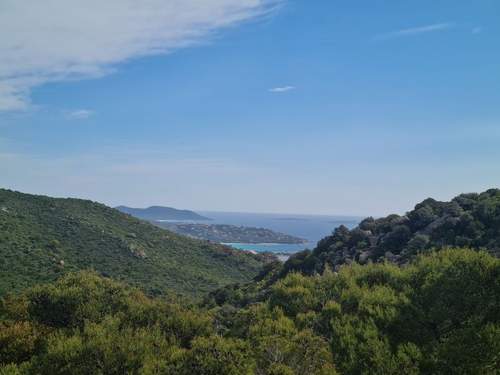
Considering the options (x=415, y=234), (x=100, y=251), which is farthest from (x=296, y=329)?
(x=100, y=251)

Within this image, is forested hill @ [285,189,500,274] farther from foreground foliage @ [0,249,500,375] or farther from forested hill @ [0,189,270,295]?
forested hill @ [0,189,270,295]

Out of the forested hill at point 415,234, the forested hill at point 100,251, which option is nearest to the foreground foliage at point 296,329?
the forested hill at point 415,234

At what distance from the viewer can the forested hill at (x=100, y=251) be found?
53.9 m

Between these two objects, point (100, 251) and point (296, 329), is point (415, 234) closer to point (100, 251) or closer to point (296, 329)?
point (296, 329)

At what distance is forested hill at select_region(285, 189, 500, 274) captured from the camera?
39.7 metres

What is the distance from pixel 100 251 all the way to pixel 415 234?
48.5 m

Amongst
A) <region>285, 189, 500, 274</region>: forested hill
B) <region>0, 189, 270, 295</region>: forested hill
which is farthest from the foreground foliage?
<region>0, 189, 270, 295</region>: forested hill

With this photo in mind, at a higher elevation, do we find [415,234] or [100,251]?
[415,234]

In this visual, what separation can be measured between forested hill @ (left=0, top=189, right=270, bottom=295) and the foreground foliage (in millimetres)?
22747

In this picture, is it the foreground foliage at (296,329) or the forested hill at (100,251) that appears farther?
the forested hill at (100,251)

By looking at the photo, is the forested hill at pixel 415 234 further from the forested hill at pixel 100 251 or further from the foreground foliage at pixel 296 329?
the forested hill at pixel 100 251

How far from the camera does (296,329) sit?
842 inches

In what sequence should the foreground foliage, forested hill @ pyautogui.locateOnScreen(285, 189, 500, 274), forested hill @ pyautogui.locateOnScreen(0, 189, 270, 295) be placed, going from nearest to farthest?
1. the foreground foliage
2. forested hill @ pyautogui.locateOnScreen(285, 189, 500, 274)
3. forested hill @ pyautogui.locateOnScreen(0, 189, 270, 295)

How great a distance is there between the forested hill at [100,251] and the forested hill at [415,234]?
77.9 ft
